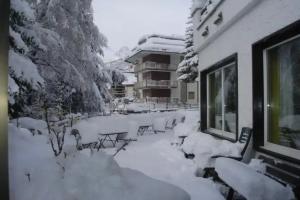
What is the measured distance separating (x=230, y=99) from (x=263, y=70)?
1279 mm

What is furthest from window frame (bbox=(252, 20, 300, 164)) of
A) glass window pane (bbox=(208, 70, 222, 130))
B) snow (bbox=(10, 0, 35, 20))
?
snow (bbox=(10, 0, 35, 20))

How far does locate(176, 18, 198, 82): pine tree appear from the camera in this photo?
1348cm

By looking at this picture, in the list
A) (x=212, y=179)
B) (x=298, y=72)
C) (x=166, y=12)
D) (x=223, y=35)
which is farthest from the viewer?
(x=223, y=35)

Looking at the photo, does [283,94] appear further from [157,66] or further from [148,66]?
[148,66]

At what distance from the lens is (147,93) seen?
1088 centimetres

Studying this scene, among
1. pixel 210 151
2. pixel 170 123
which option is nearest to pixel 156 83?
pixel 170 123

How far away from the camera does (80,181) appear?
1.47 metres

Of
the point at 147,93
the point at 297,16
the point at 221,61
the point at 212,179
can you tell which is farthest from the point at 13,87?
the point at 147,93

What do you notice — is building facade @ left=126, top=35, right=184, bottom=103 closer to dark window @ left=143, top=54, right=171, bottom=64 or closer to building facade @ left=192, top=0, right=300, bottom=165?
dark window @ left=143, top=54, right=171, bottom=64

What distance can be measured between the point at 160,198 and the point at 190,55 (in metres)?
13.1

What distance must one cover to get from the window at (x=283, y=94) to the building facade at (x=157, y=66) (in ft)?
21.4

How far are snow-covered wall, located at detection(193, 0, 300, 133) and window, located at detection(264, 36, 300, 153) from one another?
0.86ft

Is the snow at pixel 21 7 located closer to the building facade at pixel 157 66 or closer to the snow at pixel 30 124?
the snow at pixel 30 124

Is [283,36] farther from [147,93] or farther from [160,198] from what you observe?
[147,93]
